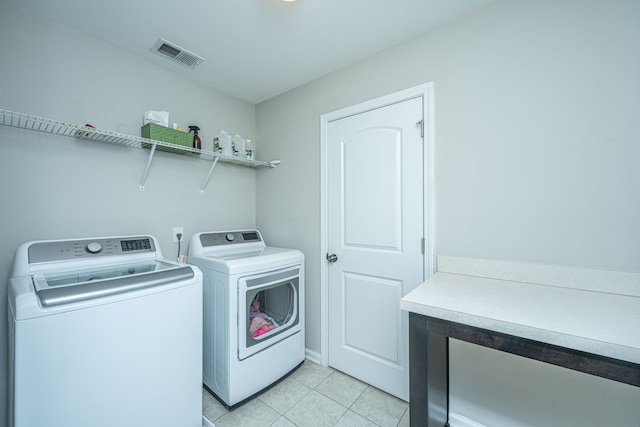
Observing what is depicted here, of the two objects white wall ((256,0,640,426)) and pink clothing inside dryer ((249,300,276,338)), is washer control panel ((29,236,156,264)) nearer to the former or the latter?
pink clothing inside dryer ((249,300,276,338))

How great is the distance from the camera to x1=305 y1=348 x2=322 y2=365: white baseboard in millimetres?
2156

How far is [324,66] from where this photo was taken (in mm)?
2051

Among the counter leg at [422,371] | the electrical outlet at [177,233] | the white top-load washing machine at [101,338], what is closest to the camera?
the white top-load washing machine at [101,338]

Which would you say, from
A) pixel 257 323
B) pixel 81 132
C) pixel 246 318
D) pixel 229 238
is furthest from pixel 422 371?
pixel 81 132

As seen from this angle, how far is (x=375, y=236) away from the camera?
187 cm

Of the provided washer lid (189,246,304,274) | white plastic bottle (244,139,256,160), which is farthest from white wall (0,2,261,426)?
washer lid (189,246,304,274)

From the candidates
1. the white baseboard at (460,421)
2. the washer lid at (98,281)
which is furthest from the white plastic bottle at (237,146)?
the white baseboard at (460,421)

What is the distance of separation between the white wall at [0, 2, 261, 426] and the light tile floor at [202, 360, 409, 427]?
1242 millimetres

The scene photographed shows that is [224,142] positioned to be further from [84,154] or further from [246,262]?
[246,262]

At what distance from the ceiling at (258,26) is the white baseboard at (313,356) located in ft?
7.86

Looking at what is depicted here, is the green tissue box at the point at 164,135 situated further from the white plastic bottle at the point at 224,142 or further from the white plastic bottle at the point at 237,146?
the white plastic bottle at the point at 237,146

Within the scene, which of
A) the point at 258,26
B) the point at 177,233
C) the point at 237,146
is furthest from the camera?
the point at 237,146

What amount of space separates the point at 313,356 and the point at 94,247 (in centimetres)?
178

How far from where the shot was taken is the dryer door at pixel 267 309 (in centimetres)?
165
